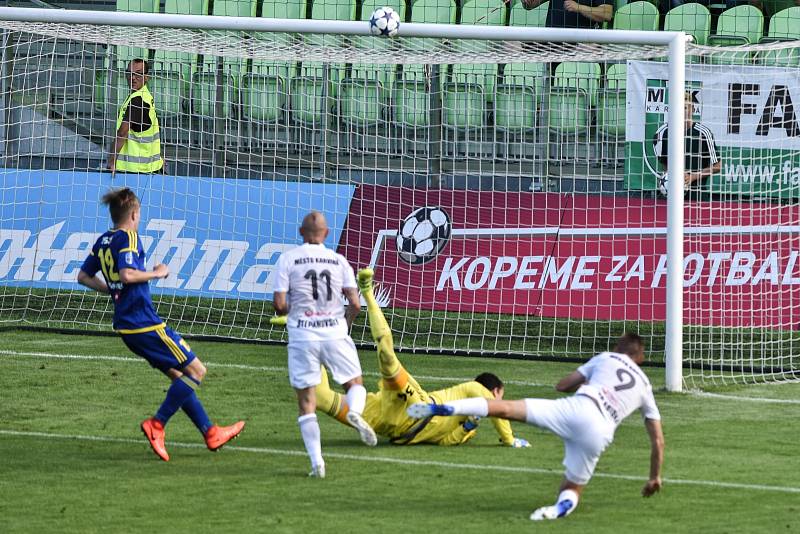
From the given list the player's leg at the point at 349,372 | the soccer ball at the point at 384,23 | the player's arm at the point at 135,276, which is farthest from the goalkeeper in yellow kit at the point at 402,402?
the soccer ball at the point at 384,23

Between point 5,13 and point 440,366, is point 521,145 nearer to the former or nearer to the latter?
point 440,366

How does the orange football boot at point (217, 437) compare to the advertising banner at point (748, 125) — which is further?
the advertising banner at point (748, 125)

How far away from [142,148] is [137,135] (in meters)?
0.18

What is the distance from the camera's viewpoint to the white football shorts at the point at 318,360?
29.5ft

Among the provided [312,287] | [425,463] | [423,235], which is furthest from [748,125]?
[312,287]

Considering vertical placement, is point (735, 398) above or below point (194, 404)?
below

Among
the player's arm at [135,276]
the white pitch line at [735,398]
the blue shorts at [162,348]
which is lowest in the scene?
the white pitch line at [735,398]

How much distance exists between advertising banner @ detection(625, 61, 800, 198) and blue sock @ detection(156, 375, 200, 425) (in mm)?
6894

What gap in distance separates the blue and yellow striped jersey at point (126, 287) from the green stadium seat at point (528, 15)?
11.3 m

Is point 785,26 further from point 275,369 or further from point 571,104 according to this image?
point 275,369

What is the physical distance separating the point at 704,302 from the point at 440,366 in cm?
323

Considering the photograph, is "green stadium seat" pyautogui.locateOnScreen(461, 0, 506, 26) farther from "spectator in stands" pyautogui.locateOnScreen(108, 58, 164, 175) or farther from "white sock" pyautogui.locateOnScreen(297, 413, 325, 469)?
"white sock" pyautogui.locateOnScreen(297, 413, 325, 469)

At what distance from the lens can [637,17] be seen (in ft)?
63.1

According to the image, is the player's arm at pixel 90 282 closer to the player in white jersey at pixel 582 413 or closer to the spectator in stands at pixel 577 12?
the player in white jersey at pixel 582 413
